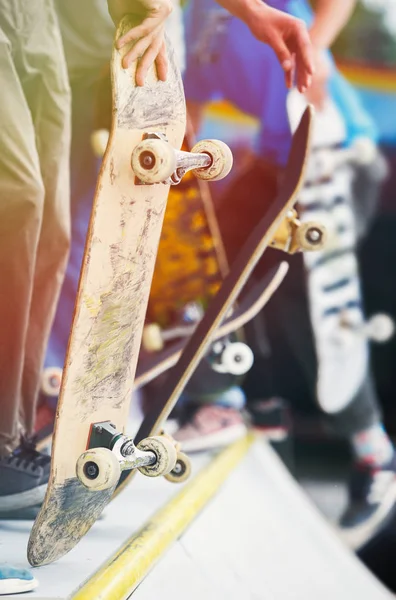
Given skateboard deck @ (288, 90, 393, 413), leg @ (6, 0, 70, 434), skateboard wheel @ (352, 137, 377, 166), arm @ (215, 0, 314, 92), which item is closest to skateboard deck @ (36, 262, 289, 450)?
leg @ (6, 0, 70, 434)

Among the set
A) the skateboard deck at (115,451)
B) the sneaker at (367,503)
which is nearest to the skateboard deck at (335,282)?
the sneaker at (367,503)

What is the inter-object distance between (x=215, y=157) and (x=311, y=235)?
329 millimetres

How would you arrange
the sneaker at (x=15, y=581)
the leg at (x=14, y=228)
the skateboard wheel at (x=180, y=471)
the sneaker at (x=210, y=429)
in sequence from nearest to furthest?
the sneaker at (x=15, y=581) → the leg at (x=14, y=228) → the skateboard wheel at (x=180, y=471) → the sneaker at (x=210, y=429)

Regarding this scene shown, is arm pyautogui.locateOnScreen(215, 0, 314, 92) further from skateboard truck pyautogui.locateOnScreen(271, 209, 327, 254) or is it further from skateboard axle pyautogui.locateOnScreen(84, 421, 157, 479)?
skateboard axle pyautogui.locateOnScreen(84, 421, 157, 479)

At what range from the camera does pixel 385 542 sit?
8.90 ft

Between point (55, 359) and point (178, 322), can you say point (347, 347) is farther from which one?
point (55, 359)

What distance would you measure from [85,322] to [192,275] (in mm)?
1348

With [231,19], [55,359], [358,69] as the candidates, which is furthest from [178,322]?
[358,69]

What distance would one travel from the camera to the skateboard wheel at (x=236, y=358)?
1.54 meters

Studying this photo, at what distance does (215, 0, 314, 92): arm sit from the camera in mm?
1434

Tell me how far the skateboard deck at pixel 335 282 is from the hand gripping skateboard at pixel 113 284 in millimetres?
1518

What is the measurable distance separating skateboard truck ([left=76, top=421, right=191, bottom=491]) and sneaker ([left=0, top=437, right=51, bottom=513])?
204 millimetres

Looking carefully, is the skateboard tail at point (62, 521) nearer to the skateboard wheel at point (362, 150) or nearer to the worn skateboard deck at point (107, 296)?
the worn skateboard deck at point (107, 296)

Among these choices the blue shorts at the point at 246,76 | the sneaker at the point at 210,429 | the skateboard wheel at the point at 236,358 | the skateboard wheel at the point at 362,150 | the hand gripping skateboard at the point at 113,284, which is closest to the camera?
the hand gripping skateboard at the point at 113,284
